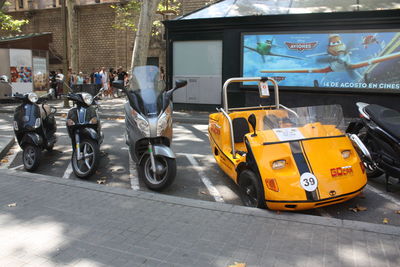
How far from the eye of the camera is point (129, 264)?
9.95 feet

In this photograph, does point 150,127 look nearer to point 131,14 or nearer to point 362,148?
point 362,148

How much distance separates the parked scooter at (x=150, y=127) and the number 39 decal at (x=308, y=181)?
1671mm

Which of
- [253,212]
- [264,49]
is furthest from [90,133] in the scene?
[264,49]

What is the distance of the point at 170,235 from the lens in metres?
3.57

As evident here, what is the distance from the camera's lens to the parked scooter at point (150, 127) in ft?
16.2

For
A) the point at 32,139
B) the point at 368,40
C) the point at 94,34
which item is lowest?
the point at 32,139

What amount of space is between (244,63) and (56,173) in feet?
29.6

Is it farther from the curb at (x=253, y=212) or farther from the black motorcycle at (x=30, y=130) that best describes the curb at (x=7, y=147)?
the curb at (x=253, y=212)

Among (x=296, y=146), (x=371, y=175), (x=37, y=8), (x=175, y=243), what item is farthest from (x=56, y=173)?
(x=37, y=8)

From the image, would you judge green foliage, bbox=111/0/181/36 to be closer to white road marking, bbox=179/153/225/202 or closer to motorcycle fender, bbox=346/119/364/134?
white road marking, bbox=179/153/225/202

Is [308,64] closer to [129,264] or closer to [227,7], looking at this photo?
[227,7]

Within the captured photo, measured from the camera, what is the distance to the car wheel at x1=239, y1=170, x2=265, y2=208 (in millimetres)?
4121

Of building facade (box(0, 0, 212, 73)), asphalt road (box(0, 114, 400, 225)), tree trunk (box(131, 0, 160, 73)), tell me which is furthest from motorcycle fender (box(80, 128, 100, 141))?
building facade (box(0, 0, 212, 73))

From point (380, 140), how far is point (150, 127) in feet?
10.1
